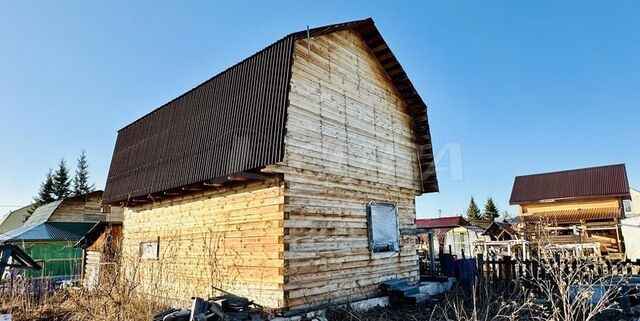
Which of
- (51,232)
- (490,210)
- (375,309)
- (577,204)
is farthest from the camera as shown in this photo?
(490,210)

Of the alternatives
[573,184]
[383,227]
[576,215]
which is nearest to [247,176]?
[383,227]

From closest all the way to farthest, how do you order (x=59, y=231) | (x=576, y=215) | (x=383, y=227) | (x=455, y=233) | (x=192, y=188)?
1. (x=192, y=188)
2. (x=383, y=227)
3. (x=59, y=231)
4. (x=576, y=215)
5. (x=455, y=233)

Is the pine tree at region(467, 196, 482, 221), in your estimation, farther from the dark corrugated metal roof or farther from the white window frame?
the white window frame

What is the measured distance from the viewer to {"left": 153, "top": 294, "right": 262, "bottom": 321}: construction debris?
304 inches

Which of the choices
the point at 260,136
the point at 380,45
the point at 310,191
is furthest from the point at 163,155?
the point at 380,45

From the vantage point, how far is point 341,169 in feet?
35.7

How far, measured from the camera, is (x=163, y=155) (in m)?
12.8

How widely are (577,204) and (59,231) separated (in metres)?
38.2

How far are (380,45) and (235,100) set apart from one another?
4.90 metres

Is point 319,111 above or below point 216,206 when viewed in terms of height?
above

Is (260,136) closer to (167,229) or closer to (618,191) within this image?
(167,229)

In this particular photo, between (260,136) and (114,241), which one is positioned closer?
(260,136)

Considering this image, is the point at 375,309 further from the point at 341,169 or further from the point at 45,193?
the point at 45,193

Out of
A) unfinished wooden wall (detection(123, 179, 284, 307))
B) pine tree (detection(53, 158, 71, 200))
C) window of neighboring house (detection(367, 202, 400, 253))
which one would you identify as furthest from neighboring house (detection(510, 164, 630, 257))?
pine tree (detection(53, 158, 71, 200))
